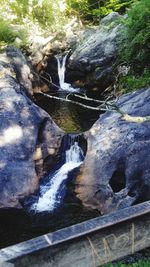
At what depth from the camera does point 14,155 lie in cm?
909

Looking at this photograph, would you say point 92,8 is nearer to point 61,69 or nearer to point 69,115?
point 61,69

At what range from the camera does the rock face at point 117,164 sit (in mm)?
8047

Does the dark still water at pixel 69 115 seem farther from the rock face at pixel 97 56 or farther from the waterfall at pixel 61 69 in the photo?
the waterfall at pixel 61 69

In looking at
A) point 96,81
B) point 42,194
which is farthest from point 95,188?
point 96,81

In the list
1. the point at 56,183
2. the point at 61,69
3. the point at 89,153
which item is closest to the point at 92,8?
the point at 61,69

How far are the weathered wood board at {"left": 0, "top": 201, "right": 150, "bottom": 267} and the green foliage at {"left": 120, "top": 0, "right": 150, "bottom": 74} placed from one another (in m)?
8.56

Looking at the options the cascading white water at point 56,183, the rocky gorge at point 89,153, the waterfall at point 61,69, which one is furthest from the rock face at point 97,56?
the cascading white water at point 56,183

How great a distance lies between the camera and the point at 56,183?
9.64m

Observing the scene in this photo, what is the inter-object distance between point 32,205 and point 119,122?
3.03 metres

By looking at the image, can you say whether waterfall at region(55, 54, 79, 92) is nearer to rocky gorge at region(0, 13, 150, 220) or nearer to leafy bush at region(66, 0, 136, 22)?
leafy bush at region(66, 0, 136, 22)

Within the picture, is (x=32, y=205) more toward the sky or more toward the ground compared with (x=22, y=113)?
more toward the ground

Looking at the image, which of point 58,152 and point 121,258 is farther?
point 58,152

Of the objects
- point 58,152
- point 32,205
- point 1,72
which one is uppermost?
point 1,72

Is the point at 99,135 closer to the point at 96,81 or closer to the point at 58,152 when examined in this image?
the point at 58,152
